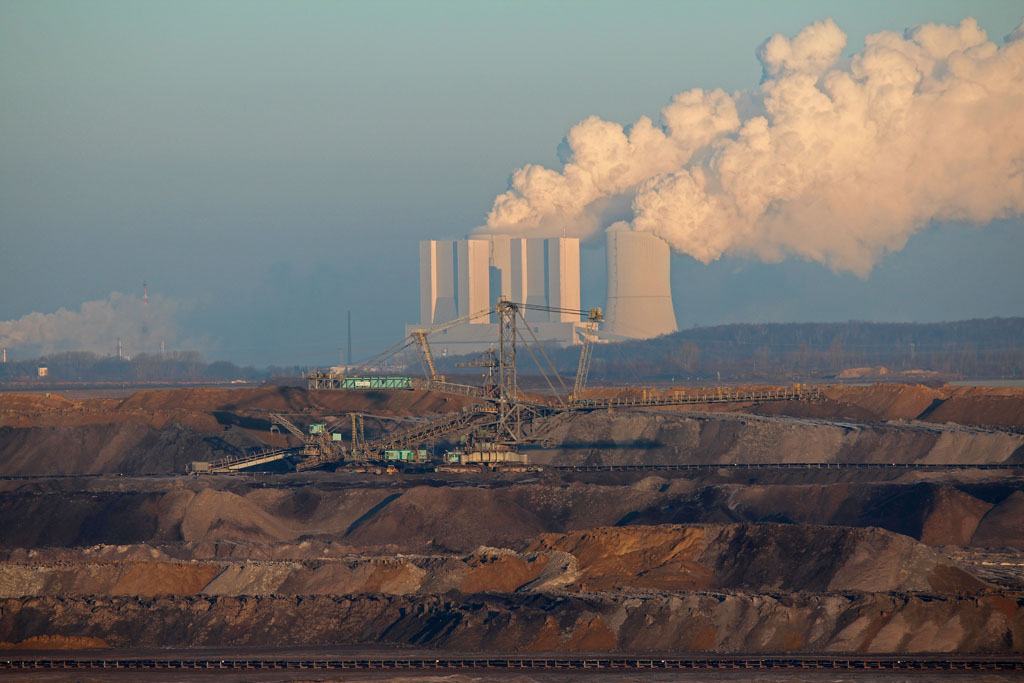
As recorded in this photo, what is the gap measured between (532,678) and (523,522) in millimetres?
28679

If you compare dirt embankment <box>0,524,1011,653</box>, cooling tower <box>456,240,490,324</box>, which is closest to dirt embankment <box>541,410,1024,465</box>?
dirt embankment <box>0,524,1011,653</box>

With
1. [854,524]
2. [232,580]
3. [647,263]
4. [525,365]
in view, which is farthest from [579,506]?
[525,365]

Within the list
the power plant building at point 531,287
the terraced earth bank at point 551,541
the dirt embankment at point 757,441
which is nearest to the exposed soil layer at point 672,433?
the dirt embankment at point 757,441

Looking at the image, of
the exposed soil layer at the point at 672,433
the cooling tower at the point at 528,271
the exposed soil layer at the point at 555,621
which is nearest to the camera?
the exposed soil layer at the point at 555,621

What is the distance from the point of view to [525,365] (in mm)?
193375

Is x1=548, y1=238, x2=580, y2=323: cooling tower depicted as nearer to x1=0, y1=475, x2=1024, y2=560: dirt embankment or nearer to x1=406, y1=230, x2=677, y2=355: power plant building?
x1=406, y1=230, x2=677, y2=355: power plant building

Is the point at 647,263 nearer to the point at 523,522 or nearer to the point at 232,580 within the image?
the point at 523,522

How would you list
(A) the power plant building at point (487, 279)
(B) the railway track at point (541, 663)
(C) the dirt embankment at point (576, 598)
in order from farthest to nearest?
(A) the power plant building at point (487, 279)
(C) the dirt embankment at point (576, 598)
(B) the railway track at point (541, 663)

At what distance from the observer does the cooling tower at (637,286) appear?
153500 millimetres

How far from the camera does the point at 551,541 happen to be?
61156 mm

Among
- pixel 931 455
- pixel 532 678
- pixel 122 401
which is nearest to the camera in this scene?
pixel 532 678

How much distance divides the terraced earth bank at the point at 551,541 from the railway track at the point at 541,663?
160cm

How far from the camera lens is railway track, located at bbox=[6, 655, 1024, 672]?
→ 4447 cm

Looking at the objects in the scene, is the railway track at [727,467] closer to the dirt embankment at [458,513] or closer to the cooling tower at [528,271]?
the dirt embankment at [458,513]
